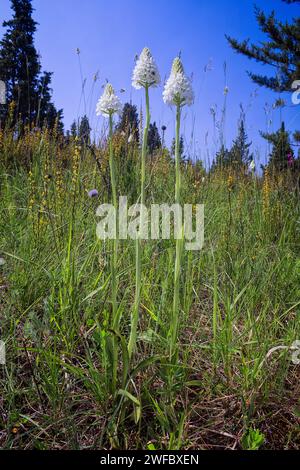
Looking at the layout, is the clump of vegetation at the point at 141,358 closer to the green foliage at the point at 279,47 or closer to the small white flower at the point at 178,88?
the small white flower at the point at 178,88

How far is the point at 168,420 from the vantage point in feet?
3.45

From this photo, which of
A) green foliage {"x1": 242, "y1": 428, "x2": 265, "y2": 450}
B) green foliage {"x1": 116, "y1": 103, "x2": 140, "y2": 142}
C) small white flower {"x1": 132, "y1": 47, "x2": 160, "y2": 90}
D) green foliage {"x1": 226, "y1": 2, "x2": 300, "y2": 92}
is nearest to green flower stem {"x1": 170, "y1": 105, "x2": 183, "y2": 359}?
small white flower {"x1": 132, "y1": 47, "x2": 160, "y2": 90}

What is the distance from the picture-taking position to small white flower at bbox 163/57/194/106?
3.45 ft

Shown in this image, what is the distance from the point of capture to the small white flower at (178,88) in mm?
1052

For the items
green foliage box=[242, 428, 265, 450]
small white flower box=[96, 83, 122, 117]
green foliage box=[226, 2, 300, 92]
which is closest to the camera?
green foliage box=[242, 428, 265, 450]

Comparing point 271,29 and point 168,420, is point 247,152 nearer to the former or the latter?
point 168,420

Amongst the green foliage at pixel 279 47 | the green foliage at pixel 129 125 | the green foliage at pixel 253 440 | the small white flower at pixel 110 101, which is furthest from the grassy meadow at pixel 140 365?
the green foliage at pixel 279 47

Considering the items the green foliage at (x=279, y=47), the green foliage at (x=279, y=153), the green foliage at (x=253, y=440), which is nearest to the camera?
the green foliage at (x=253, y=440)

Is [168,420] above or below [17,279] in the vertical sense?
below

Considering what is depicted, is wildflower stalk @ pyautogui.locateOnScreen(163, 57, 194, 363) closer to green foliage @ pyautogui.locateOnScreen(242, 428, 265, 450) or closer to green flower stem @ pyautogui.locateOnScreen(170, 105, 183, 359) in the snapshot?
green flower stem @ pyautogui.locateOnScreen(170, 105, 183, 359)

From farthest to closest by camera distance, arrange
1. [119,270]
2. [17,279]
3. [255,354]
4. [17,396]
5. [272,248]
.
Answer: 1. [272,248]
2. [119,270]
3. [17,279]
4. [255,354]
5. [17,396]

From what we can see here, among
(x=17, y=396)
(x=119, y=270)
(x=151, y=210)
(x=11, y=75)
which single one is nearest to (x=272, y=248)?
(x=151, y=210)

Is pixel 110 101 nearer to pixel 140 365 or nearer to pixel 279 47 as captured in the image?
pixel 140 365
